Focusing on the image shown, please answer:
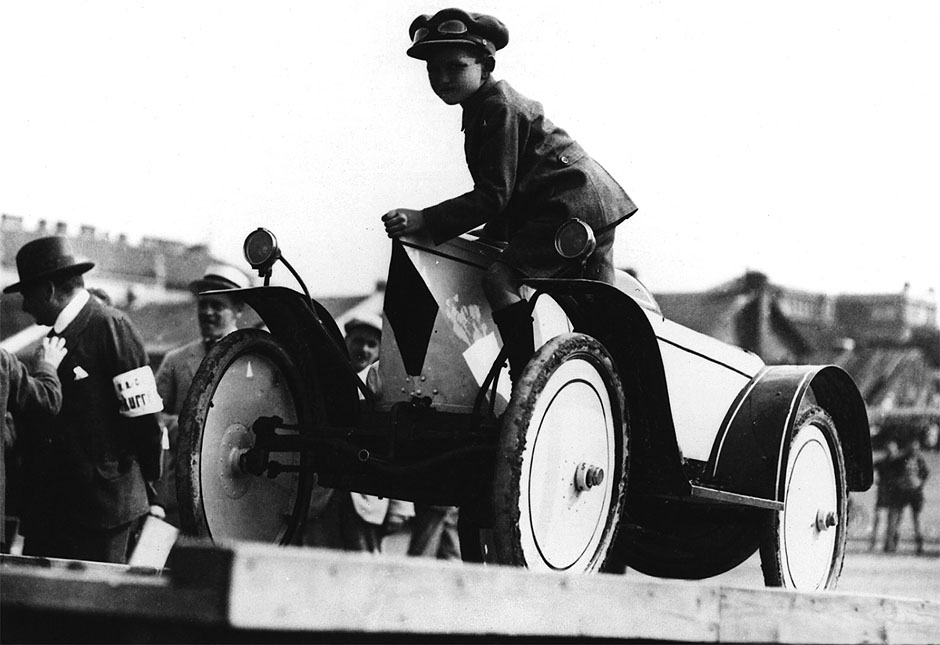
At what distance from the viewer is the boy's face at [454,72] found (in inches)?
168

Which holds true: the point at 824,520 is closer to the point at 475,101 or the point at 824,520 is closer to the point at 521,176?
the point at 521,176

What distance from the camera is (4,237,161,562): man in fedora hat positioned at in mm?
5906

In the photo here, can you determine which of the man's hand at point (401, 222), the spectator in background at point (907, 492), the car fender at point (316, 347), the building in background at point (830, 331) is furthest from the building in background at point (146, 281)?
the building in background at point (830, 331)

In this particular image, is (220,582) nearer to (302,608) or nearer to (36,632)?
(302,608)

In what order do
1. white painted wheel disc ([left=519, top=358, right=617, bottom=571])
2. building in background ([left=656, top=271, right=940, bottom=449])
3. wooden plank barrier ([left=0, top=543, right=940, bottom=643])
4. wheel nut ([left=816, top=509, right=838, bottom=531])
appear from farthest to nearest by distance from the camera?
building in background ([left=656, top=271, right=940, bottom=449])
wheel nut ([left=816, top=509, right=838, bottom=531])
white painted wheel disc ([left=519, top=358, right=617, bottom=571])
wooden plank barrier ([left=0, top=543, right=940, bottom=643])

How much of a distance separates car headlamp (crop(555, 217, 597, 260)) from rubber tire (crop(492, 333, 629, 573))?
0.25 m

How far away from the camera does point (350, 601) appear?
7.67 feet

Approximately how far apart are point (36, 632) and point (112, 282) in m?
15.4

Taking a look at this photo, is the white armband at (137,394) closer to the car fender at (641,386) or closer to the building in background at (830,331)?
the car fender at (641,386)

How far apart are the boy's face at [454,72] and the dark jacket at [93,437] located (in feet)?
7.89

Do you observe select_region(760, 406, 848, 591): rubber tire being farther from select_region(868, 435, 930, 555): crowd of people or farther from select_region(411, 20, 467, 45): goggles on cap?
select_region(868, 435, 930, 555): crowd of people

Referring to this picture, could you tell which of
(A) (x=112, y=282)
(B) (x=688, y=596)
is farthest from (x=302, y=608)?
(A) (x=112, y=282)

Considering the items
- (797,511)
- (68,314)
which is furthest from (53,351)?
(797,511)

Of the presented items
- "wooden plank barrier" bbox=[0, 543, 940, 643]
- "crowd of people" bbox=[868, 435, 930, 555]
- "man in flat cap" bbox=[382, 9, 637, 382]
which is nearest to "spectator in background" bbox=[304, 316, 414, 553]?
"man in flat cap" bbox=[382, 9, 637, 382]
